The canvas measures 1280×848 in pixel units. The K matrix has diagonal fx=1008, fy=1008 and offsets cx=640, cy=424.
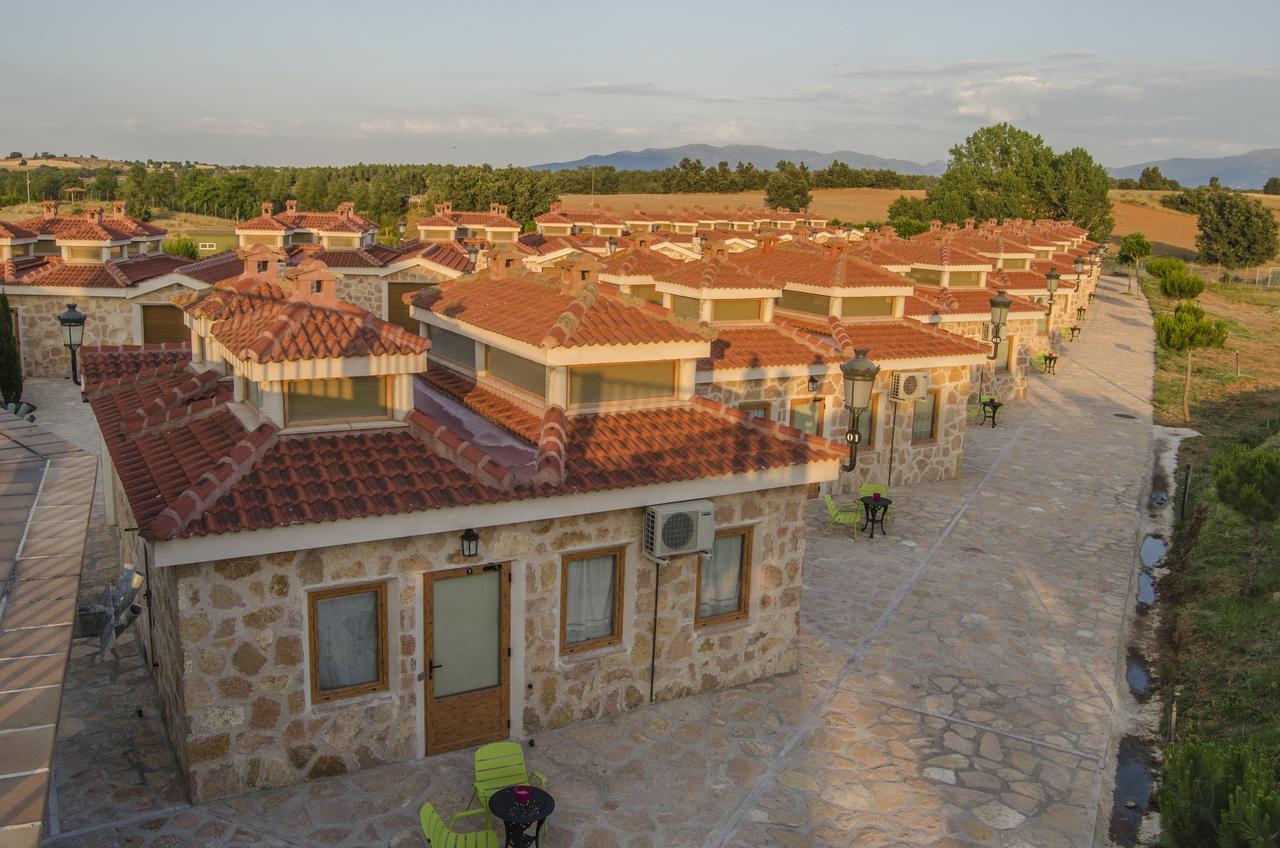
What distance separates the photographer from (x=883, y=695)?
43.1ft

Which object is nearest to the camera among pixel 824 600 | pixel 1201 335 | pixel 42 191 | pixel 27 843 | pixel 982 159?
pixel 27 843

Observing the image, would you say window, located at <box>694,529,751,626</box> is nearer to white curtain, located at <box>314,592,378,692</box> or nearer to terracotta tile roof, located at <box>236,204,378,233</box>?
white curtain, located at <box>314,592,378,692</box>

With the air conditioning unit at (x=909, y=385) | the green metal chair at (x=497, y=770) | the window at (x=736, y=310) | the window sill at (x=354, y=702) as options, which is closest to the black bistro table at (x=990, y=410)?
the air conditioning unit at (x=909, y=385)

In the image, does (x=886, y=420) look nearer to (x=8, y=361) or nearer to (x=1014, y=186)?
(x=8, y=361)

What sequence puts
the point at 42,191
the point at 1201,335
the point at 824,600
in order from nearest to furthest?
the point at 824,600 < the point at 1201,335 < the point at 42,191

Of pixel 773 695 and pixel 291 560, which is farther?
pixel 773 695

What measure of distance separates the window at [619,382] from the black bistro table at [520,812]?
539cm

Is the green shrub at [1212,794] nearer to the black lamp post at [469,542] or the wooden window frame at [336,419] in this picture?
the black lamp post at [469,542]

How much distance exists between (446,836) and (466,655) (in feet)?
8.50

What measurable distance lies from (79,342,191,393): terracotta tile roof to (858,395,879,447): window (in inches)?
551

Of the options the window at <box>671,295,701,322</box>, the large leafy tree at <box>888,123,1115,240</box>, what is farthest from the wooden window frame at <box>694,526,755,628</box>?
the large leafy tree at <box>888,123,1115,240</box>

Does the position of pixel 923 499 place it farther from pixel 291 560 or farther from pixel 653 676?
pixel 291 560

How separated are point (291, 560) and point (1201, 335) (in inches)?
1239

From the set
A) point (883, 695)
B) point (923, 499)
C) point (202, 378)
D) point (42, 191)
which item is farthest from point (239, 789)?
point (42, 191)
